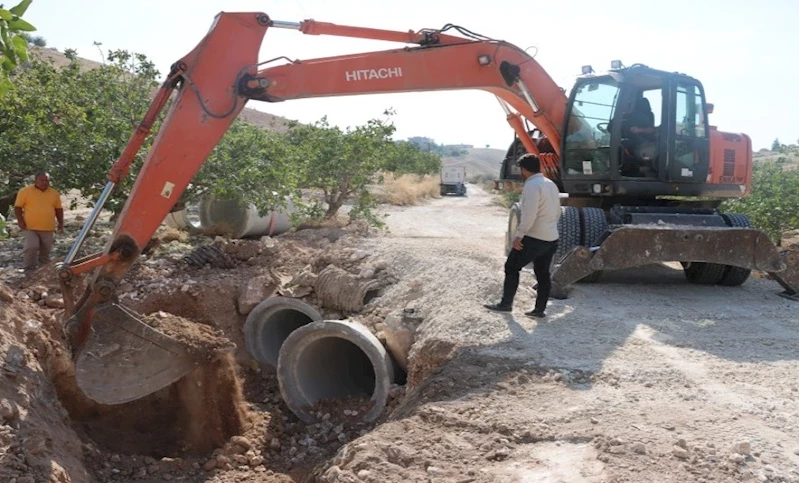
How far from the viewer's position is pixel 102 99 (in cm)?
1130

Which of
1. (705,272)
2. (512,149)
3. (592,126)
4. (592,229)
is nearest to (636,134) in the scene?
(592,126)

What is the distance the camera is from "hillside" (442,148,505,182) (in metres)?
112

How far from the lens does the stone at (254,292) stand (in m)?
9.70

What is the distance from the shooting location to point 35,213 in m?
9.56

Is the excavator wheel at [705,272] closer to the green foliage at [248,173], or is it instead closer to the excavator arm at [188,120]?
the excavator arm at [188,120]

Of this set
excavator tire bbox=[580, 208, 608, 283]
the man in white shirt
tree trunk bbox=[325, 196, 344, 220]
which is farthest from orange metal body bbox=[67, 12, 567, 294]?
tree trunk bbox=[325, 196, 344, 220]

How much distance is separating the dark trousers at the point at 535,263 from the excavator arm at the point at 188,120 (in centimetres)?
204

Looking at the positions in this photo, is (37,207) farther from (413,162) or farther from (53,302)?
(413,162)

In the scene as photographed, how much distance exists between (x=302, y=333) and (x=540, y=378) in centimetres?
308

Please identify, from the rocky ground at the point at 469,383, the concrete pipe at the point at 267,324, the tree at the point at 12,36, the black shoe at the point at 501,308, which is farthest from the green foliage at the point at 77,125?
the tree at the point at 12,36

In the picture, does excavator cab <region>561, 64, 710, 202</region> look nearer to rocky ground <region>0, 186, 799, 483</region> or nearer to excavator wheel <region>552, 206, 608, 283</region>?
excavator wheel <region>552, 206, 608, 283</region>

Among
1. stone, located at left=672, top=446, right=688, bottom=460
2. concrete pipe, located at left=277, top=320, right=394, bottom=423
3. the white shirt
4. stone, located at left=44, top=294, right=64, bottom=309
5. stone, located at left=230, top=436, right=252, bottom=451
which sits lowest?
stone, located at left=230, top=436, right=252, bottom=451

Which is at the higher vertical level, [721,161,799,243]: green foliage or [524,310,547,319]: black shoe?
[721,161,799,243]: green foliage

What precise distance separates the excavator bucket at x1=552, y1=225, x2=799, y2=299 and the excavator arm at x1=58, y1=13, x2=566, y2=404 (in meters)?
2.26
